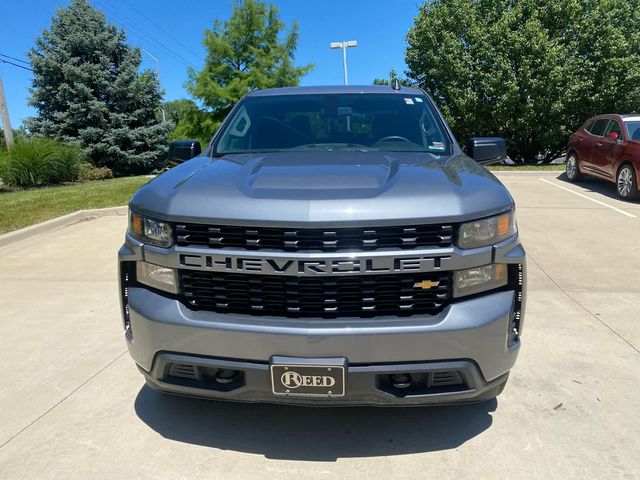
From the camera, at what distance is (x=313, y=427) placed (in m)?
2.83

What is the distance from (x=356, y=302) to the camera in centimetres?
231

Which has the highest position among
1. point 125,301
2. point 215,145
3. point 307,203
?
point 215,145

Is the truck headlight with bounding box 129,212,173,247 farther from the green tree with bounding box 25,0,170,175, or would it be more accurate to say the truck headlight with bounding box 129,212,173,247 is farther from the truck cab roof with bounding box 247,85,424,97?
Answer: the green tree with bounding box 25,0,170,175

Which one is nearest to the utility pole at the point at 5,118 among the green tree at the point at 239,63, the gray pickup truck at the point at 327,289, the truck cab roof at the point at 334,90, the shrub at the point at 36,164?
the shrub at the point at 36,164

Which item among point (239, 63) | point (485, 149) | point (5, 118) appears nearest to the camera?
point (485, 149)

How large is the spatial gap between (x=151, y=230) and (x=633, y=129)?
36.9 feet

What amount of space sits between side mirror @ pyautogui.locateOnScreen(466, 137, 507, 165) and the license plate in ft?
7.61

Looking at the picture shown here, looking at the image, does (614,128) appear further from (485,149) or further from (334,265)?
(334,265)

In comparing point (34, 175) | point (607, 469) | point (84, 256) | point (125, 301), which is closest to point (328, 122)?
point (125, 301)

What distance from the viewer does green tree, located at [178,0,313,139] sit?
76.7 feet

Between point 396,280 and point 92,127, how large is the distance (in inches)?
819

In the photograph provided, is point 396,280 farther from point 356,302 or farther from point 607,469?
point 607,469

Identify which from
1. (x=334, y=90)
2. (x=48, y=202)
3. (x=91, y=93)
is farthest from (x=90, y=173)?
(x=334, y=90)

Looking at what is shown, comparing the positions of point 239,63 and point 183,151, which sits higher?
point 239,63
